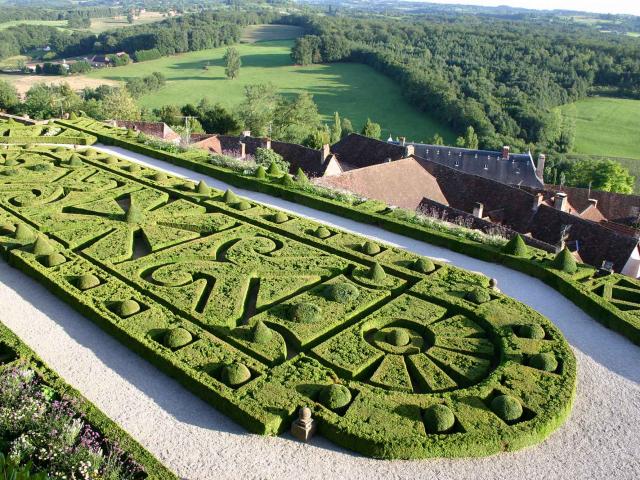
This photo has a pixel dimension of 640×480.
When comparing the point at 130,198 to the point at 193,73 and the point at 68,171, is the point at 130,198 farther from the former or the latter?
the point at 193,73

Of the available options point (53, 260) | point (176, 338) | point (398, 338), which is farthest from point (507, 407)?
point (53, 260)

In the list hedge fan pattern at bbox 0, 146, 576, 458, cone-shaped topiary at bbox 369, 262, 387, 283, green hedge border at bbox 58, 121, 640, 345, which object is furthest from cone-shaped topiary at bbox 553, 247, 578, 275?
cone-shaped topiary at bbox 369, 262, 387, 283

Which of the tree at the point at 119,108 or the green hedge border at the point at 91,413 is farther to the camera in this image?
the tree at the point at 119,108

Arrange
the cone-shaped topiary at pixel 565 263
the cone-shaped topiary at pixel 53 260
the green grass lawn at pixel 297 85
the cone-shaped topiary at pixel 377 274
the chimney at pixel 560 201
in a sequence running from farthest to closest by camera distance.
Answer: the green grass lawn at pixel 297 85 → the chimney at pixel 560 201 → the cone-shaped topiary at pixel 565 263 → the cone-shaped topiary at pixel 377 274 → the cone-shaped topiary at pixel 53 260

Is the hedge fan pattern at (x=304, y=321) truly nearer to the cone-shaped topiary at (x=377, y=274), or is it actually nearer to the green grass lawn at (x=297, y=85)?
the cone-shaped topiary at (x=377, y=274)

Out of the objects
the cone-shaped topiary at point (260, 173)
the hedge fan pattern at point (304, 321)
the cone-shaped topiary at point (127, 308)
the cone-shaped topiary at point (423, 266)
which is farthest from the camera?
the cone-shaped topiary at point (260, 173)

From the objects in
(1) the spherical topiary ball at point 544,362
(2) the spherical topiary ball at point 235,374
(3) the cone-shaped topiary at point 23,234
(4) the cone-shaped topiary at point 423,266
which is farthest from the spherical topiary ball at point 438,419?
(3) the cone-shaped topiary at point 23,234

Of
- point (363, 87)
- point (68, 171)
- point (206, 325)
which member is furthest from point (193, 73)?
point (206, 325)
